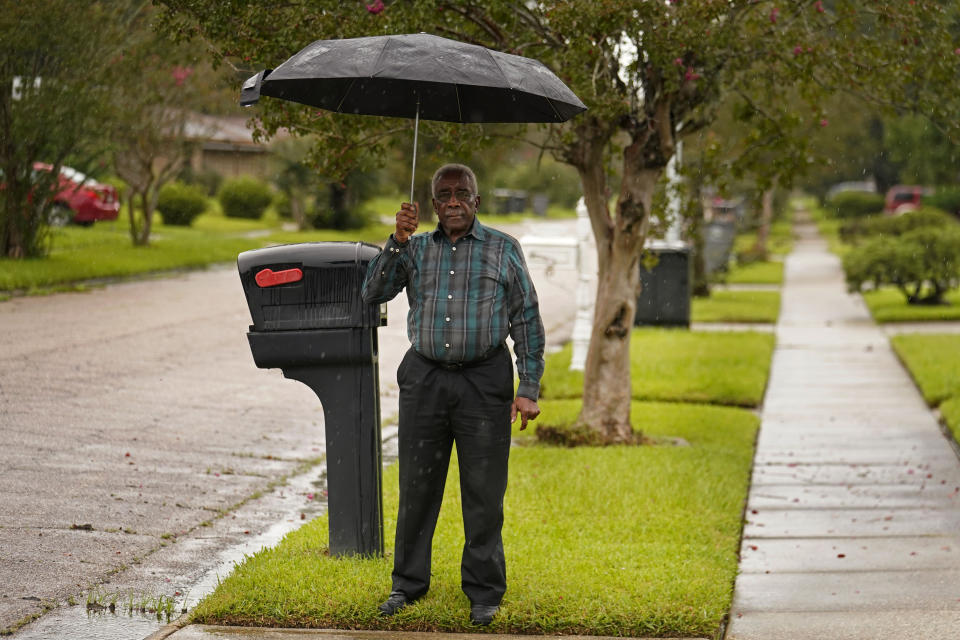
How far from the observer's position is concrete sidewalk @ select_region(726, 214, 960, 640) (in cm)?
564

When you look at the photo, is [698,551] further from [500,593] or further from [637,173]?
[637,173]

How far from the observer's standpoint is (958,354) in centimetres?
1455

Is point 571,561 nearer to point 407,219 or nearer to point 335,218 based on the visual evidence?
point 407,219

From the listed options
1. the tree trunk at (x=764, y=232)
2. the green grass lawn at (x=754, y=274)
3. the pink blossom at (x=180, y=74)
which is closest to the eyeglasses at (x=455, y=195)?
the pink blossom at (x=180, y=74)

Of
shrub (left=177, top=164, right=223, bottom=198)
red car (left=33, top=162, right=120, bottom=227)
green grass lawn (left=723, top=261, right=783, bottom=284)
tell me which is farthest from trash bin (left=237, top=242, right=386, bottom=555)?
shrub (left=177, top=164, right=223, bottom=198)

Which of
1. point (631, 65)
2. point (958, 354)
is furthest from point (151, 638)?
point (958, 354)

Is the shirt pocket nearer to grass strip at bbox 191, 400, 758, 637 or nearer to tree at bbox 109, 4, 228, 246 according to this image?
grass strip at bbox 191, 400, 758, 637

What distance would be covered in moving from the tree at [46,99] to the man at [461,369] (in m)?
11.5

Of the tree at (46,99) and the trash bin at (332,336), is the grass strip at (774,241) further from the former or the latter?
the trash bin at (332,336)

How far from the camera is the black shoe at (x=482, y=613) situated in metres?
5.23

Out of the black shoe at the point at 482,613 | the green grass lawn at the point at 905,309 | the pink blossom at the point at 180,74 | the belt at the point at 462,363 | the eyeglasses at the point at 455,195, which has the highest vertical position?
the pink blossom at the point at 180,74

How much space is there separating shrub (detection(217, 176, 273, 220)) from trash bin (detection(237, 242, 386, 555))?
109 feet

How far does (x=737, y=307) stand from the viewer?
835 inches

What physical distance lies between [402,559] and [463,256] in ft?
4.20
